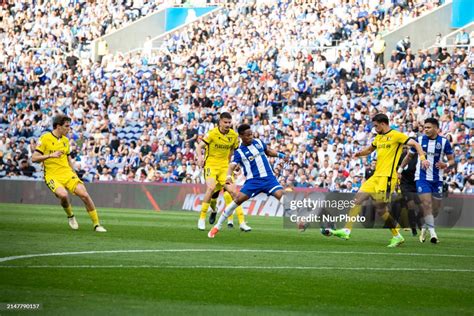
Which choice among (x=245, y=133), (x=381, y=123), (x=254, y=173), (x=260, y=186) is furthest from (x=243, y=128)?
(x=381, y=123)

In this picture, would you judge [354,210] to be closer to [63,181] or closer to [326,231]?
[326,231]

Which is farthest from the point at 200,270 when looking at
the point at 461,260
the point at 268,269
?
the point at 461,260

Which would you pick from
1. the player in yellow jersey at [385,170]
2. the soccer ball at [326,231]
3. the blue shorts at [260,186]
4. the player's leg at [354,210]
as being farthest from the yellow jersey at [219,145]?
the player in yellow jersey at [385,170]

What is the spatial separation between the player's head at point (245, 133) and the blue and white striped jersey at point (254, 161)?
10cm

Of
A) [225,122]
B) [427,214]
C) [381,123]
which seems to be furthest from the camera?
[225,122]

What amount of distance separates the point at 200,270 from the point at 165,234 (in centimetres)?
700

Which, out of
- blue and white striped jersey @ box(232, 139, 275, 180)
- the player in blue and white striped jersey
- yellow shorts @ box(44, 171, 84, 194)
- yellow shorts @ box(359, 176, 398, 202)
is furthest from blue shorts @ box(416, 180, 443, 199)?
yellow shorts @ box(44, 171, 84, 194)

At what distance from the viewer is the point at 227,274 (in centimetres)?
1276

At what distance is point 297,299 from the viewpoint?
10797mm

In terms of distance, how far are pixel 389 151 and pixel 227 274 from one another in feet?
20.7

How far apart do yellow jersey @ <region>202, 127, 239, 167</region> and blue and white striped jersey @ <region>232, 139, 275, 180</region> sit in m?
1.70

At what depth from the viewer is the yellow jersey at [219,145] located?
2206 cm

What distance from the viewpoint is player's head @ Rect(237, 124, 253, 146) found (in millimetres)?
20016

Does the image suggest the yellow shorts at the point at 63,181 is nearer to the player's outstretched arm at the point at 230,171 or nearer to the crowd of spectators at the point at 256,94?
the player's outstretched arm at the point at 230,171
